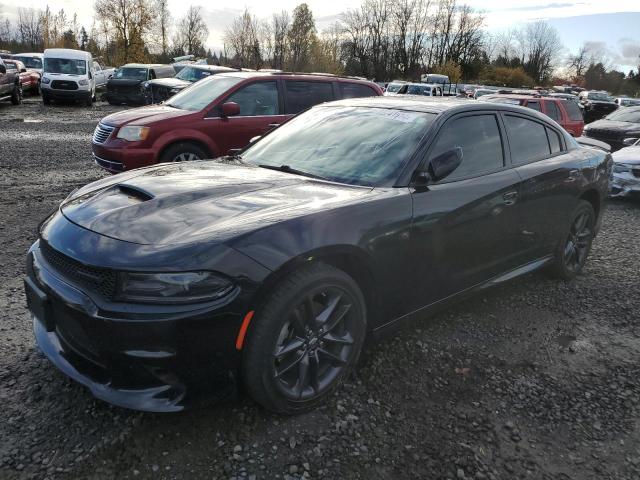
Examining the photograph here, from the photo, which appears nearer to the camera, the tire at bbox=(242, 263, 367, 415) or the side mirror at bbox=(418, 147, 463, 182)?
the tire at bbox=(242, 263, 367, 415)

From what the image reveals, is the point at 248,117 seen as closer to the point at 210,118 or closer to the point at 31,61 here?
the point at 210,118

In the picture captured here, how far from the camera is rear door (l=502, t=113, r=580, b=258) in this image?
12.7 ft

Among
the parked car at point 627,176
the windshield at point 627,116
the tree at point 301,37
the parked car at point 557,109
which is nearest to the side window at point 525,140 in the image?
the parked car at point 627,176

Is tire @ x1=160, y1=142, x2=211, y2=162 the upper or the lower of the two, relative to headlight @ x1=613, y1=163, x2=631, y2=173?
upper

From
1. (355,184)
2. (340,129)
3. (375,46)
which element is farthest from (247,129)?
(375,46)

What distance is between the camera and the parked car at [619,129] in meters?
12.9

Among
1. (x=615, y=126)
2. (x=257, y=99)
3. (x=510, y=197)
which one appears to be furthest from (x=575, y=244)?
(x=615, y=126)

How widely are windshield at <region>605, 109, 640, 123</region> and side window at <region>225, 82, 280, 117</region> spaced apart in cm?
1122

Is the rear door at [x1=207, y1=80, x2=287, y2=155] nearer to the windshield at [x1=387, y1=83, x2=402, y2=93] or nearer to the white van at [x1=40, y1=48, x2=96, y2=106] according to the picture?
the white van at [x1=40, y1=48, x2=96, y2=106]

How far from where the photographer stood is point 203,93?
7711mm

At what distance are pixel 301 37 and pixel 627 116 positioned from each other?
2558 inches

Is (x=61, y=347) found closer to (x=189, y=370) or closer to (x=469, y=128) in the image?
(x=189, y=370)

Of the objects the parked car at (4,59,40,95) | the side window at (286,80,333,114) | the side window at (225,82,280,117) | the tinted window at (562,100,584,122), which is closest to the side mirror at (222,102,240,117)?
the side window at (225,82,280,117)

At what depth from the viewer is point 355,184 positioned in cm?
307
